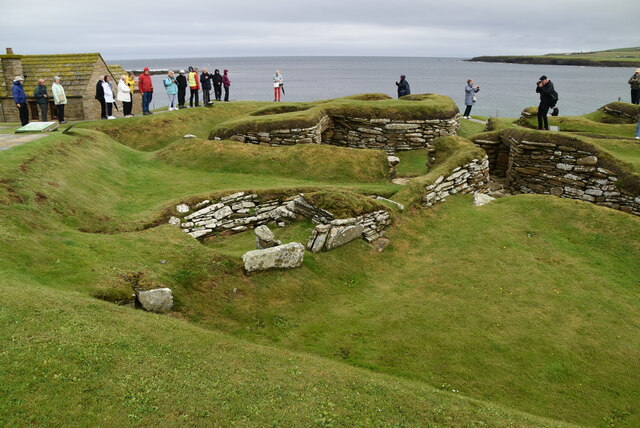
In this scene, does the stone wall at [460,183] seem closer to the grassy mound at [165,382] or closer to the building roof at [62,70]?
the grassy mound at [165,382]

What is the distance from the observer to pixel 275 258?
43.0 feet

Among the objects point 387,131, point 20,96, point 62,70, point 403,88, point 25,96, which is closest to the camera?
point 20,96

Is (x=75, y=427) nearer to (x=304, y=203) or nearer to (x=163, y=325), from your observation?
(x=163, y=325)

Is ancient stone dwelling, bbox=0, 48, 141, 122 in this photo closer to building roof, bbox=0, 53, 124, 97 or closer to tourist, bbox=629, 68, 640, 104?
building roof, bbox=0, 53, 124, 97

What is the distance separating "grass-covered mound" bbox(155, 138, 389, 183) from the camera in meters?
22.2

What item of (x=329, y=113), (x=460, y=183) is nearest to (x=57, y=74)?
(x=329, y=113)

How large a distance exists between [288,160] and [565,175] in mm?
14437

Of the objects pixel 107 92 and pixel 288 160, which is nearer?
pixel 288 160

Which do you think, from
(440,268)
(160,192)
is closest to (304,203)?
(440,268)

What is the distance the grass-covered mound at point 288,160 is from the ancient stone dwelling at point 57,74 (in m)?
12.7

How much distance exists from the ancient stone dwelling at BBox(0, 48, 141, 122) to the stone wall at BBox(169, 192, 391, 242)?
69.4ft

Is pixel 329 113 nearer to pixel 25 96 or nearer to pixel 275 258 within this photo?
pixel 25 96

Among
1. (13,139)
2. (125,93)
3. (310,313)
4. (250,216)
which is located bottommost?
(310,313)

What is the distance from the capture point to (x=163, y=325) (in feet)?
30.0
